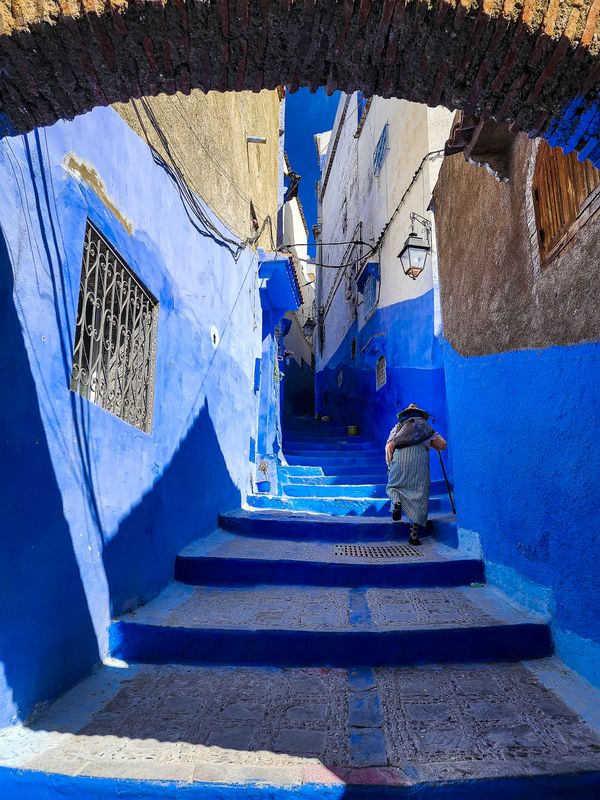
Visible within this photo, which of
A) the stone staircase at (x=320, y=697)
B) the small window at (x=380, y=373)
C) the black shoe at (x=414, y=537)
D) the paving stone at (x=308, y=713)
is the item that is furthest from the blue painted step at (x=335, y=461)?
the paving stone at (x=308, y=713)

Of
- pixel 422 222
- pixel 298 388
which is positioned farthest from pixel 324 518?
pixel 298 388

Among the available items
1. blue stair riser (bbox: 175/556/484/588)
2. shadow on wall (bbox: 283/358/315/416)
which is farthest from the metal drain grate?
shadow on wall (bbox: 283/358/315/416)

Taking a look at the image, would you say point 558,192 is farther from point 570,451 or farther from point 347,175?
point 347,175

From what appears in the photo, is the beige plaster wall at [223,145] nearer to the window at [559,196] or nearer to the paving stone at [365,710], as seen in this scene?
the window at [559,196]

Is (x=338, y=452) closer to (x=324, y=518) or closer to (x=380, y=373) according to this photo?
(x=380, y=373)

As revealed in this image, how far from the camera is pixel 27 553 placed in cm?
249

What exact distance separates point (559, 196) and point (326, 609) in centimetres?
313

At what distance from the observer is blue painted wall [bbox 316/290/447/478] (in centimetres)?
820

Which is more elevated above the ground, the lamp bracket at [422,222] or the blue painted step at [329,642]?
the lamp bracket at [422,222]

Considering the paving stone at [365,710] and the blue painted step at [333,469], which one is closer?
the paving stone at [365,710]

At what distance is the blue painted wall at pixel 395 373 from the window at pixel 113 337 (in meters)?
4.91

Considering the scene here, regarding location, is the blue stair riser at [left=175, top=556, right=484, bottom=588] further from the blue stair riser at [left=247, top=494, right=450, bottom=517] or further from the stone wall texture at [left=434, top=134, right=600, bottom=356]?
the blue stair riser at [left=247, top=494, right=450, bottom=517]

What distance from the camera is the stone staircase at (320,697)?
215cm

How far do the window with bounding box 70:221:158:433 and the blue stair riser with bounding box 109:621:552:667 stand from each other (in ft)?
4.99
